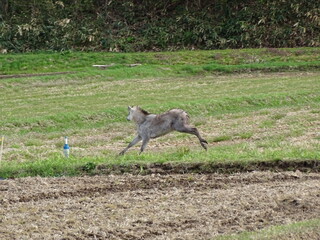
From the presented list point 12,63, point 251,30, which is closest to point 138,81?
point 12,63

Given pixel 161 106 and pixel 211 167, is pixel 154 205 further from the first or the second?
pixel 161 106

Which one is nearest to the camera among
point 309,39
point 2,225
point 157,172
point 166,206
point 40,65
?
point 2,225

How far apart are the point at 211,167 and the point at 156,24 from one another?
1335 inches

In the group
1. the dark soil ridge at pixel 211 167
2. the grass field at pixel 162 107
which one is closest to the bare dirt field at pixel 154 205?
the grass field at pixel 162 107

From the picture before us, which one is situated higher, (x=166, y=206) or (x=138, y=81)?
(x=166, y=206)

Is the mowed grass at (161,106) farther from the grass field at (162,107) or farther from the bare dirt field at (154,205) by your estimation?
the bare dirt field at (154,205)

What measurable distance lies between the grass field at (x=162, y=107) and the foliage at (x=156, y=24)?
107 inches

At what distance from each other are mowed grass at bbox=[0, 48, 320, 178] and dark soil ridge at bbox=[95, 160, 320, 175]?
0.16 m

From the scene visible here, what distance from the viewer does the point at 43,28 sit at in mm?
49062

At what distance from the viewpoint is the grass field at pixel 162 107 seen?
18.1 m

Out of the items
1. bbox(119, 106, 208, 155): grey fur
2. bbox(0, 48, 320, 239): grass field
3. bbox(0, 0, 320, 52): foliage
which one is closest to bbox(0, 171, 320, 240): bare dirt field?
bbox(0, 48, 320, 239): grass field

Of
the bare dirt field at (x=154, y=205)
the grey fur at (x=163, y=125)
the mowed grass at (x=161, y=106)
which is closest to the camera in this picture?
the bare dirt field at (x=154, y=205)

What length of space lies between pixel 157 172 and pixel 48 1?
36431 mm

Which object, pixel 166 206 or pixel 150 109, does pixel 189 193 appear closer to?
pixel 166 206
